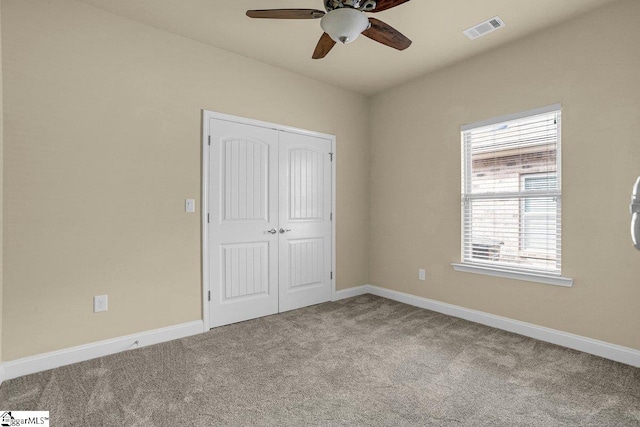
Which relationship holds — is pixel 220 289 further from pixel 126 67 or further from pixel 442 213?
pixel 442 213

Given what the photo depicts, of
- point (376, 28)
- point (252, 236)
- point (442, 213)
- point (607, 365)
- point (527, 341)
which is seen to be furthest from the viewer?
point (442, 213)

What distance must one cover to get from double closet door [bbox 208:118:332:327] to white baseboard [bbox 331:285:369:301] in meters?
0.12

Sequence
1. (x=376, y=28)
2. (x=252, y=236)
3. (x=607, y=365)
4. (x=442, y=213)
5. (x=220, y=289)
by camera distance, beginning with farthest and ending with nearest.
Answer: (x=442, y=213) → (x=252, y=236) → (x=220, y=289) → (x=607, y=365) → (x=376, y=28)

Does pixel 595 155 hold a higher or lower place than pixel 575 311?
higher

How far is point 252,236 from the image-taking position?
357 centimetres

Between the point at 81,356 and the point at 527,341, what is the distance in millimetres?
3629

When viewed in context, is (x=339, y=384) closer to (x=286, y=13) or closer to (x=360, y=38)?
(x=286, y=13)

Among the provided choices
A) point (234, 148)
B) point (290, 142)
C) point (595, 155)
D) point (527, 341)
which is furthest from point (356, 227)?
point (595, 155)

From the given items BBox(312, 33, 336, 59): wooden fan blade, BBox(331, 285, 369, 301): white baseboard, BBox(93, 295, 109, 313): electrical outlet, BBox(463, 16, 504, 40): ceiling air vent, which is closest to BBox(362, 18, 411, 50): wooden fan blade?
BBox(312, 33, 336, 59): wooden fan blade

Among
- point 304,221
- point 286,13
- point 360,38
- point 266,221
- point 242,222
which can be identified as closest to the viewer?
point 286,13

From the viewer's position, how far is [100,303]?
268 centimetres

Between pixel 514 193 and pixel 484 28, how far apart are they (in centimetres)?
149

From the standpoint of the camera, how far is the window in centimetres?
298

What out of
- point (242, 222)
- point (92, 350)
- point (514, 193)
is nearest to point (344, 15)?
point (242, 222)
